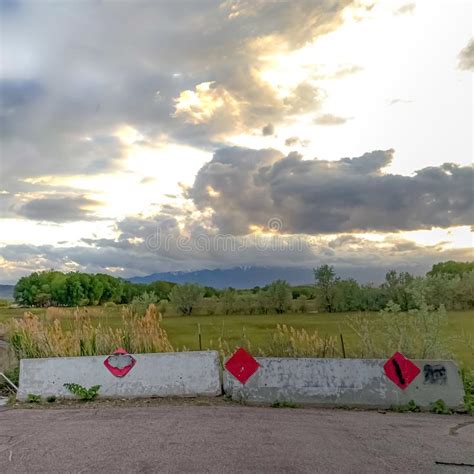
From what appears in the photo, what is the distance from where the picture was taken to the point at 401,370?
33.2ft

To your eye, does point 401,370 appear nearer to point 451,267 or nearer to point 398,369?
point 398,369

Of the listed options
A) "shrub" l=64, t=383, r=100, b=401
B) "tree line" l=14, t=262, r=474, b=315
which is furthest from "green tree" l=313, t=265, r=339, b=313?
"shrub" l=64, t=383, r=100, b=401

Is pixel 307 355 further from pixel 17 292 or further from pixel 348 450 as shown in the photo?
pixel 17 292

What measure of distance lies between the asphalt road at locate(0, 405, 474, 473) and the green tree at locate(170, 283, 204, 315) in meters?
29.0

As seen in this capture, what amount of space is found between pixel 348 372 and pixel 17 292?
2484 inches

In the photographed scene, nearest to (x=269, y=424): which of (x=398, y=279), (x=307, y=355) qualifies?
(x=307, y=355)

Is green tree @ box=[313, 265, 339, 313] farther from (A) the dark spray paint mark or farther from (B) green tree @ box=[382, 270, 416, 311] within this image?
(A) the dark spray paint mark

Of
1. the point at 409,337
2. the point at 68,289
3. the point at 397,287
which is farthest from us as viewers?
the point at 68,289

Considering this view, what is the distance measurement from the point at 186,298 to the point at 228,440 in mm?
31678

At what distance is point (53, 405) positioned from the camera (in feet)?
33.8

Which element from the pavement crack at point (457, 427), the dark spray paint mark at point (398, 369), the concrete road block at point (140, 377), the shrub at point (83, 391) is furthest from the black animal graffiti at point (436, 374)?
the shrub at point (83, 391)

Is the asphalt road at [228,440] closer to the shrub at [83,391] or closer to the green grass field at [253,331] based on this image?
the shrub at [83,391]

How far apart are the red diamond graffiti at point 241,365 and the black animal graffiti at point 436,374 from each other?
11.0 ft

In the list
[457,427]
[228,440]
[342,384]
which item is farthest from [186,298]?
[228,440]
